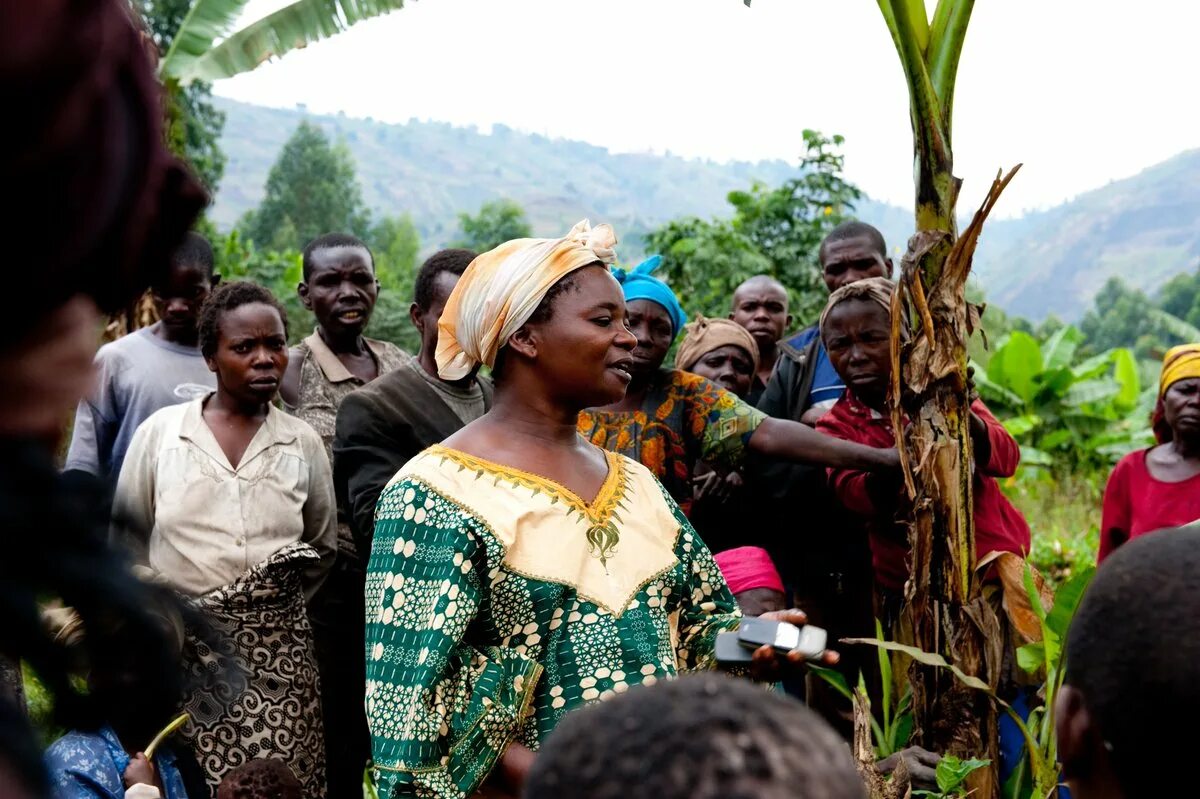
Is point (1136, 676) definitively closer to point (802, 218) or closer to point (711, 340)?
point (711, 340)

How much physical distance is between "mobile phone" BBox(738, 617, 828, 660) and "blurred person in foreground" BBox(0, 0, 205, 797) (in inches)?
67.0

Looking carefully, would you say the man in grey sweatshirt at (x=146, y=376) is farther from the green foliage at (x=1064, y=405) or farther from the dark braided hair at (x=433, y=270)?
the green foliage at (x=1064, y=405)

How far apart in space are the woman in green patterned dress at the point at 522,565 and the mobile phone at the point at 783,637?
4cm

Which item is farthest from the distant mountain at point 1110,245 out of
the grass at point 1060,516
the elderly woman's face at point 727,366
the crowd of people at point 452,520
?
the crowd of people at point 452,520

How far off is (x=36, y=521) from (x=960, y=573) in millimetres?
2975

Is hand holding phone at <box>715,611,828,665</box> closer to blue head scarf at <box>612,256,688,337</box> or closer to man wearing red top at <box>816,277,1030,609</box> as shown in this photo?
man wearing red top at <box>816,277,1030,609</box>

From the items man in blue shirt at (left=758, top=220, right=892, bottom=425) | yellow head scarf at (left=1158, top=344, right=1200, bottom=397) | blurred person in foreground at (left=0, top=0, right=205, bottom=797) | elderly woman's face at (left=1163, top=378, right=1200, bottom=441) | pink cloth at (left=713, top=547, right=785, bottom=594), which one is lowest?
elderly woman's face at (left=1163, top=378, right=1200, bottom=441)

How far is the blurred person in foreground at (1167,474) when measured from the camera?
4.56m

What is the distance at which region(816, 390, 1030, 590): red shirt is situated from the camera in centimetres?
390

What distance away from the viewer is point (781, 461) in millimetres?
4250

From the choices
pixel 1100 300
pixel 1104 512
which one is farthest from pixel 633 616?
pixel 1100 300

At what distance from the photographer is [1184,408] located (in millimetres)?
4707

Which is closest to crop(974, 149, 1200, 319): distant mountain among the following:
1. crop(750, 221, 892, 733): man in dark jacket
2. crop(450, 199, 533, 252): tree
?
crop(450, 199, 533, 252): tree

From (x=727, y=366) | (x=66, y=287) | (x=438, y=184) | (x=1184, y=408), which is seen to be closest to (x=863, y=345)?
(x=727, y=366)
